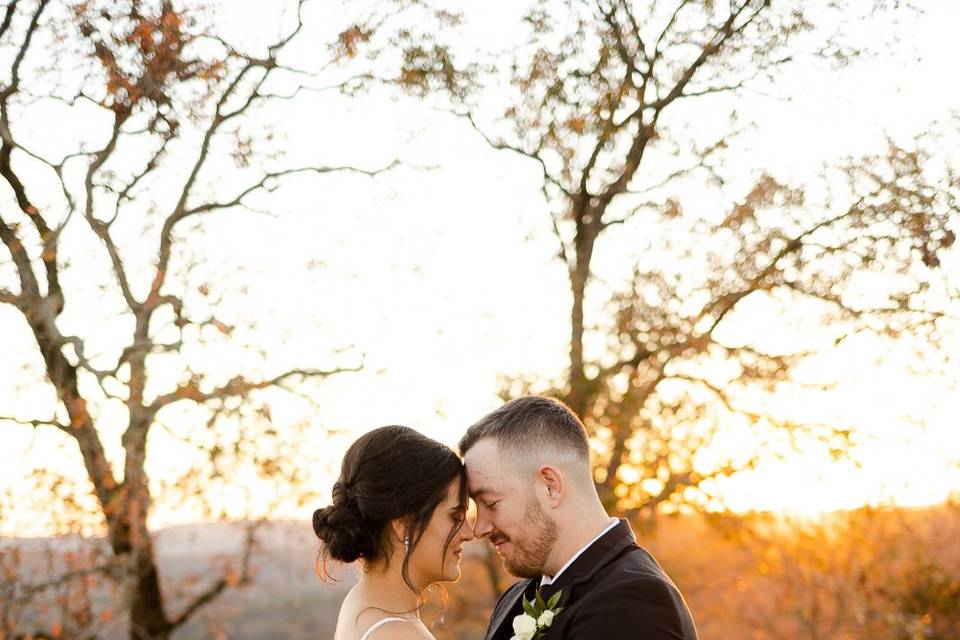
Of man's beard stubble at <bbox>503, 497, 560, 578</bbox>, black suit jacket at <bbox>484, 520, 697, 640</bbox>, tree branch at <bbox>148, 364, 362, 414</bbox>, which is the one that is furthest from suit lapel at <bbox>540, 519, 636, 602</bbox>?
tree branch at <bbox>148, 364, 362, 414</bbox>

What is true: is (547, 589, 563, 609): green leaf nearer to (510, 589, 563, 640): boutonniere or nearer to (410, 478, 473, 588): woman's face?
(510, 589, 563, 640): boutonniere

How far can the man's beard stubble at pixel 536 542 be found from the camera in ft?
12.4

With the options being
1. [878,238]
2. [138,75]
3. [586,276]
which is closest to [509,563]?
[138,75]

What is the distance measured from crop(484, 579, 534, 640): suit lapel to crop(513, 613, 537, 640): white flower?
1.47ft

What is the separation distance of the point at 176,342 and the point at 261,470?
1.59 m

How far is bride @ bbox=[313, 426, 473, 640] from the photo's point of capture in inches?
148

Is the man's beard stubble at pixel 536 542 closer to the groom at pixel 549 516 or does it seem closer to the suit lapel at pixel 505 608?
the groom at pixel 549 516

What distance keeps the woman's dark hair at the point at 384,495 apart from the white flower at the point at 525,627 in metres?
0.39

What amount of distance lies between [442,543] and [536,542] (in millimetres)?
327

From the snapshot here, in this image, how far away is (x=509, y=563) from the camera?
12.7 feet

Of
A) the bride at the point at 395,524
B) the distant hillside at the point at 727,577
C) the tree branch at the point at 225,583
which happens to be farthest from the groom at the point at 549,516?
the tree branch at the point at 225,583

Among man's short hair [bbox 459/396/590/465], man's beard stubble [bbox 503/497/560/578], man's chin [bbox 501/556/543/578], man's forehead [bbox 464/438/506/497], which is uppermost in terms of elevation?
man's short hair [bbox 459/396/590/465]

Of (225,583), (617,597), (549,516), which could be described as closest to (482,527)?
(549,516)

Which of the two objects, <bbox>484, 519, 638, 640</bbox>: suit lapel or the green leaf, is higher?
<bbox>484, 519, 638, 640</bbox>: suit lapel
